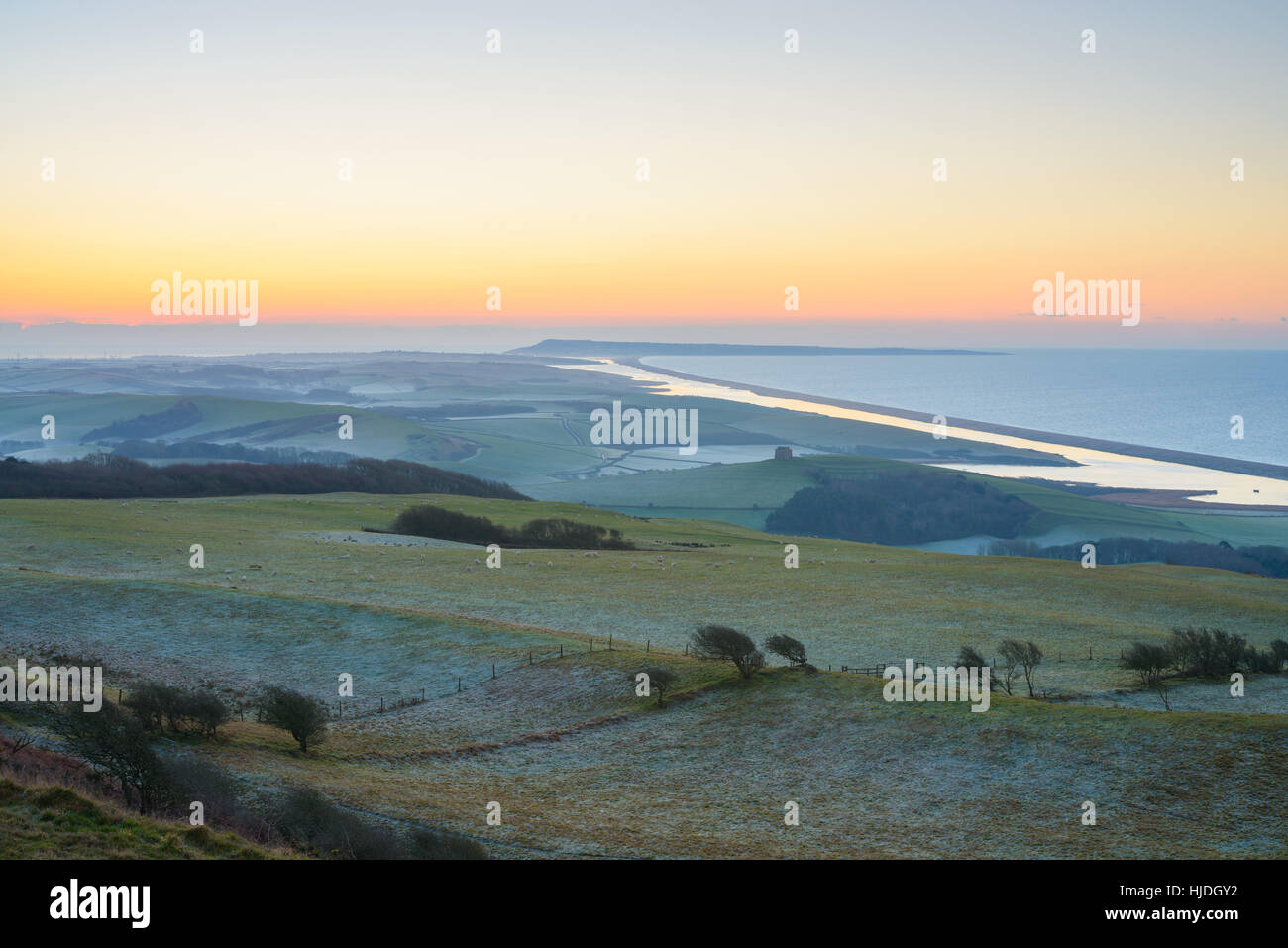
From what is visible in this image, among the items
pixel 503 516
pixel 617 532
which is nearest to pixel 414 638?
pixel 617 532

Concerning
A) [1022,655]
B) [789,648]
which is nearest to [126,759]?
[789,648]

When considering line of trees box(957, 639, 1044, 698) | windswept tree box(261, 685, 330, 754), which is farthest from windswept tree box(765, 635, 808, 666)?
windswept tree box(261, 685, 330, 754)

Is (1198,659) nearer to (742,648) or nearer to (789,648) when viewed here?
(789,648)

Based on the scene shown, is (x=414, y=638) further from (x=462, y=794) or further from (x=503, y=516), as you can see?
(x=503, y=516)

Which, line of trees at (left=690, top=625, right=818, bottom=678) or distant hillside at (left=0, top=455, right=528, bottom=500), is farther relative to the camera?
distant hillside at (left=0, top=455, right=528, bottom=500)

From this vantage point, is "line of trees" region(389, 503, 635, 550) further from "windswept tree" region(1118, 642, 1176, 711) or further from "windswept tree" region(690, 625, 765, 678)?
"windswept tree" region(1118, 642, 1176, 711)

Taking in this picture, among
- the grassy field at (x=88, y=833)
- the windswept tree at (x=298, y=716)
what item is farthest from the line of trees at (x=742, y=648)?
the grassy field at (x=88, y=833)

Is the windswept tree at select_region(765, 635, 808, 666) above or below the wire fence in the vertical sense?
above
